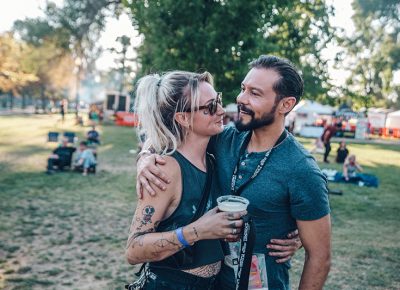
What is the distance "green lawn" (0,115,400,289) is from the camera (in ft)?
17.8

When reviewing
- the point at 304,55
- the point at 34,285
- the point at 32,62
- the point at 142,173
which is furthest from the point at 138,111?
the point at 32,62

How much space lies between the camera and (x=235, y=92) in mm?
9219

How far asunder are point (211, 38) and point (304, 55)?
7649 millimetres

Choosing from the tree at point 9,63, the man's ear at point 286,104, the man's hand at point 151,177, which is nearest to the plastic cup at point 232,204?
the man's hand at point 151,177

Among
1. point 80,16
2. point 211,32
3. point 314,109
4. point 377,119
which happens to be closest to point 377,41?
point 377,119

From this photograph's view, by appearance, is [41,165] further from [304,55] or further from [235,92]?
[304,55]

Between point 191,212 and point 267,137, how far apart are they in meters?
0.77

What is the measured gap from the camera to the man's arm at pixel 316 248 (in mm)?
2186

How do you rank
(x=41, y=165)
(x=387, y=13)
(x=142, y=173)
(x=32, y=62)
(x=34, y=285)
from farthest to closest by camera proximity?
(x=387, y=13) → (x=32, y=62) → (x=41, y=165) → (x=34, y=285) → (x=142, y=173)

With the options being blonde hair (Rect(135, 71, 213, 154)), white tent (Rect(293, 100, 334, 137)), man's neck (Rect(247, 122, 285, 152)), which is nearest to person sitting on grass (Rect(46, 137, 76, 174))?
blonde hair (Rect(135, 71, 213, 154))

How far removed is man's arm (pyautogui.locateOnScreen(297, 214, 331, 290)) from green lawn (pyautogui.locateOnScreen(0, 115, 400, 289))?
143 inches

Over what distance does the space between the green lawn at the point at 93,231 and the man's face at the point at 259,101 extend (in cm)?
375

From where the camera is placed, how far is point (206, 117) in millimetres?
2508

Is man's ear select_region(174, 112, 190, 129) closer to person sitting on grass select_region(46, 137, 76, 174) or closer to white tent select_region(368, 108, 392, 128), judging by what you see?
person sitting on grass select_region(46, 137, 76, 174)
